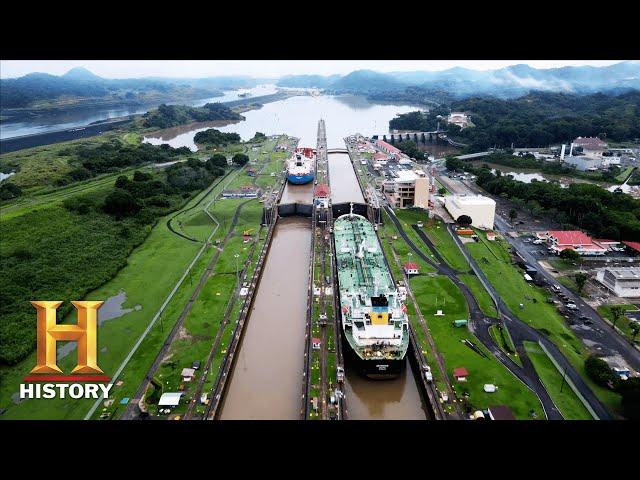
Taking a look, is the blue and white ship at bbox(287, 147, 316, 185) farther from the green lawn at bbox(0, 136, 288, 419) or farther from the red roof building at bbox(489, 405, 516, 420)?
the red roof building at bbox(489, 405, 516, 420)

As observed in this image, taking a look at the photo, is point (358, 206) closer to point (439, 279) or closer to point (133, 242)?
point (439, 279)

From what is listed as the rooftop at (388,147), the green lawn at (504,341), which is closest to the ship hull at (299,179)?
the rooftop at (388,147)

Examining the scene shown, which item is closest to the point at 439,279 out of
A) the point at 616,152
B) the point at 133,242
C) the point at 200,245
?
the point at 200,245

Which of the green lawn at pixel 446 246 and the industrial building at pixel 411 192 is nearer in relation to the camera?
the green lawn at pixel 446 246

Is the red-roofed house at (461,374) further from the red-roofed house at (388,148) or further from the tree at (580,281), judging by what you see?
the red-roofed house at (388,148)

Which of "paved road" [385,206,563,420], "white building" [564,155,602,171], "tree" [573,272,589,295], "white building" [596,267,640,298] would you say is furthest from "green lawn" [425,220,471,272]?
"white building" [564,155,602,171]
